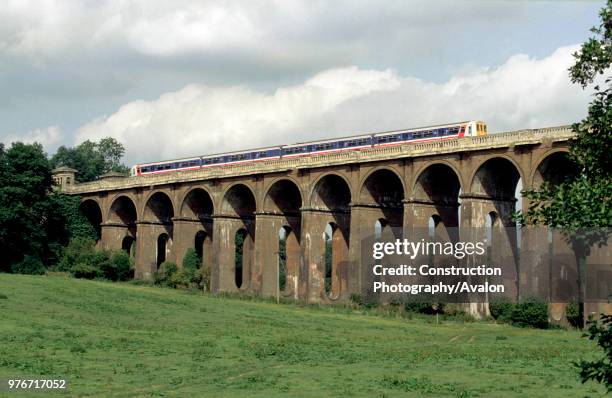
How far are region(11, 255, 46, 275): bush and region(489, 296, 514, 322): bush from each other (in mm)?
45765

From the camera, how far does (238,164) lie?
9131 cm

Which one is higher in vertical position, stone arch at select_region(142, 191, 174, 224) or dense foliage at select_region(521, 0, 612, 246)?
stone arch at select_region(142, 191, 174, 224)

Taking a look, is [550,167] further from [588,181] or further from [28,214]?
[28,214]

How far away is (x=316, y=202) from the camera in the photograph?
8125 centimetres

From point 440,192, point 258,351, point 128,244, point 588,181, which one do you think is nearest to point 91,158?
point 128,244

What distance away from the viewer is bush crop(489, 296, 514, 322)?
208ft

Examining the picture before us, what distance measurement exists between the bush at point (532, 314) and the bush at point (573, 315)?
1.40 m

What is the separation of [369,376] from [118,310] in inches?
1099

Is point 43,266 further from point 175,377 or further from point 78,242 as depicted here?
point 175,377

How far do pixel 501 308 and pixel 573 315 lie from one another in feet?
19.6

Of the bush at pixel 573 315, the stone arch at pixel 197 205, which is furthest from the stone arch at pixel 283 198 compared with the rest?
the bush at pixel 573 315

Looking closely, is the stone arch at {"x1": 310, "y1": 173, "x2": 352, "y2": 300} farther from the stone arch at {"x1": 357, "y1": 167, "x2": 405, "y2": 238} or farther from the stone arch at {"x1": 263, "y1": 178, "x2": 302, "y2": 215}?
the stone arch at {"x1": 263, "y1": 178, "x2": 302, "y2": 215}

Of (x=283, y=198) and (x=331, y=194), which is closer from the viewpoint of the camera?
(x=331, y=194)

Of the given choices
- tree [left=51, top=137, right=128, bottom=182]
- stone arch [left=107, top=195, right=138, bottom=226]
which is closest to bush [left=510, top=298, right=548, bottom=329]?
stone arch [left=107, top=195, right=138, bottom=226]
